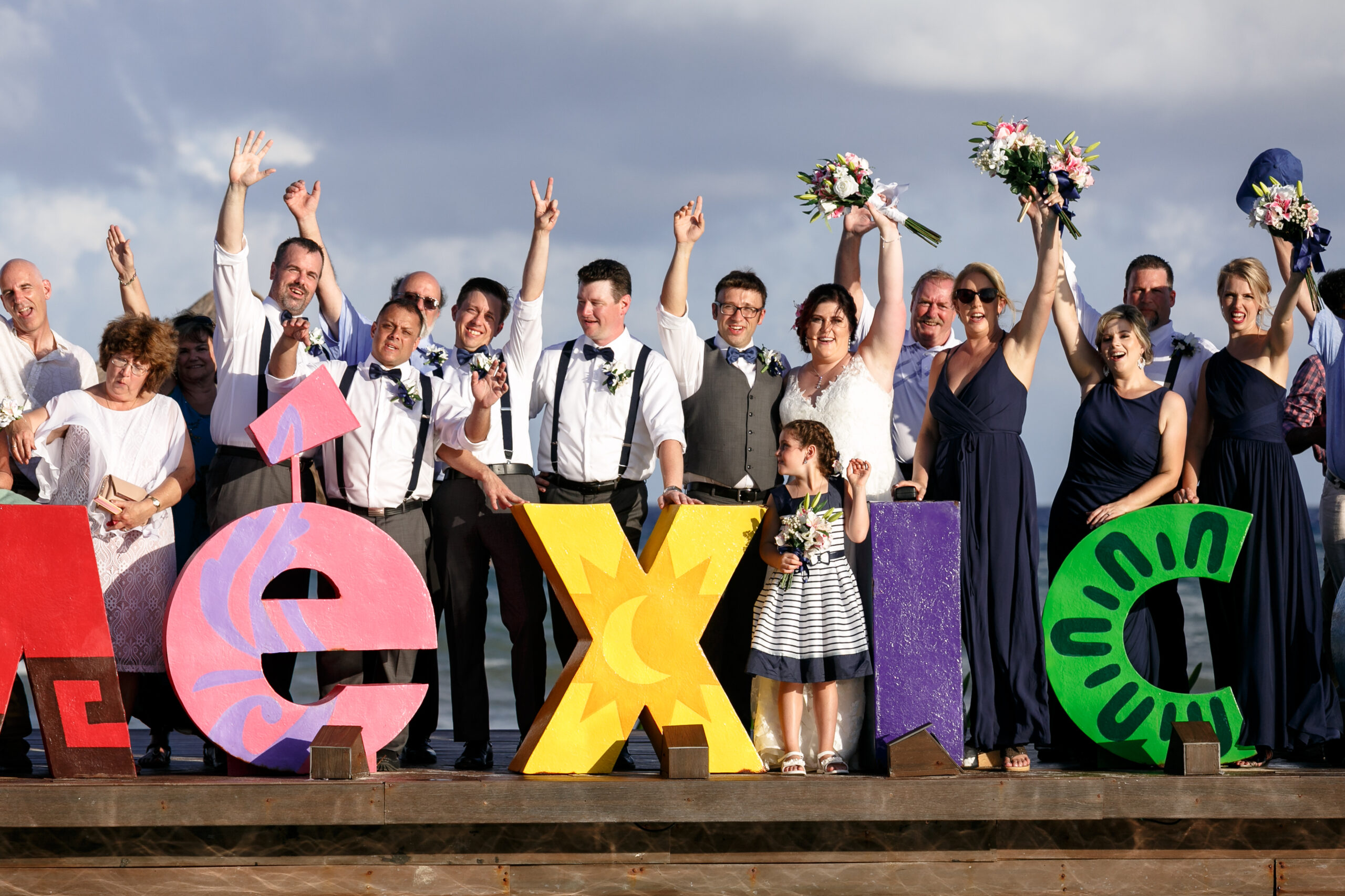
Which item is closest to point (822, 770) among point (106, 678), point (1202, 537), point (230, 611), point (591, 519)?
point (591, 519)

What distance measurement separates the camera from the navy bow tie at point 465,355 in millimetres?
6148

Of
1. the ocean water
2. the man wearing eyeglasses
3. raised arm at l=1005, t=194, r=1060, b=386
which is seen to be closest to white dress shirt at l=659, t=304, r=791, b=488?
the man wearing eyeglasses

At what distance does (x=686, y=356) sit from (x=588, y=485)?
788 millimetres

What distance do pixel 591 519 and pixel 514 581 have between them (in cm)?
71

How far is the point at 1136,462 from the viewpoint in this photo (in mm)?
5590

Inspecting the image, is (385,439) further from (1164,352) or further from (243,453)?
(1164,352)

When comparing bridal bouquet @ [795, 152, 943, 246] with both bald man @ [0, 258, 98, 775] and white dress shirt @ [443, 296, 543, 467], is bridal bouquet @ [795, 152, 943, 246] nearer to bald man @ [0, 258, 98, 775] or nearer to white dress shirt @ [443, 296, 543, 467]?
white dress shirt @ [443, 296, 543, 467]

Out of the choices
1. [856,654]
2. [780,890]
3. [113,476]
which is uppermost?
[113,476]

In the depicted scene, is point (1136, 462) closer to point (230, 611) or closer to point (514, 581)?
point (514, 581)

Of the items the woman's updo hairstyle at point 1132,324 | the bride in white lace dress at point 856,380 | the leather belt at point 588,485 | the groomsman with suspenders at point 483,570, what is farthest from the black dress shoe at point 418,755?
the woman's updo hairstyle at point 1132,324

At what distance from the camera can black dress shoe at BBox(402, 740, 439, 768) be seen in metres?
5.75

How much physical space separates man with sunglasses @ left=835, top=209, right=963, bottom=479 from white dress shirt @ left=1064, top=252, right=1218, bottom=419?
1.86 feet

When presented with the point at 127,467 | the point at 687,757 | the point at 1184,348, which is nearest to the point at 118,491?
the point at 127,467

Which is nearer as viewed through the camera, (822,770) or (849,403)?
(822,770)
